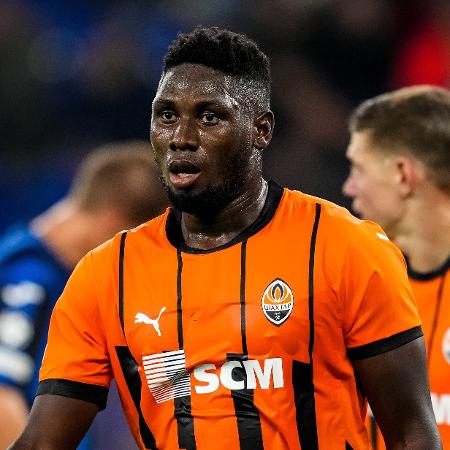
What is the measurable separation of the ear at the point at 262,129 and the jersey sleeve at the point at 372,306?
1.24ft

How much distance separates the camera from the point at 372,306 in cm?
258

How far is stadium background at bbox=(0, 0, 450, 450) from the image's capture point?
24.1ft

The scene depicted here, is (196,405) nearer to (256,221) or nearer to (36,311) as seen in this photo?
(256,221)

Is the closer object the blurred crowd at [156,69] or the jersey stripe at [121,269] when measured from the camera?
the jersey stripe at [121,269]

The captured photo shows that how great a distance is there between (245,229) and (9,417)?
205 centimetres

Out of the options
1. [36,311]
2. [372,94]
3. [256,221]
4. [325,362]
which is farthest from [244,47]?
[372,94]

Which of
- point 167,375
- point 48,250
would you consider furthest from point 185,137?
point 48,250

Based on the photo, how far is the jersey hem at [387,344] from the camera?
257 centimetres

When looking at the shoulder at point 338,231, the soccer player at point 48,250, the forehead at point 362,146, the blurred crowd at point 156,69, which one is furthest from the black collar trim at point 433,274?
the blurred crowd at point 156,69

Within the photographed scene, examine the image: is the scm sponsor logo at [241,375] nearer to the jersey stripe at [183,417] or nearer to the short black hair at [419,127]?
the jersey stripe at [183,417]

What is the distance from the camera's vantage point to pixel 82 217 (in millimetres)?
5086

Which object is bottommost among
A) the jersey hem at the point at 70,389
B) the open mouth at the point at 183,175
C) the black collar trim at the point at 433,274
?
the jersey hem at the point at 70,389

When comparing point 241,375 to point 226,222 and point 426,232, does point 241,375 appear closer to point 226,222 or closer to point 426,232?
point 226,222

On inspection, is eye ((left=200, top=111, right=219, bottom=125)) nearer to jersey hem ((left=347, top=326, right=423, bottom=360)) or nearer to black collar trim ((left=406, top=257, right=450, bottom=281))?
jersey hem ((left=347, top=326, right=423, bottom=360))
